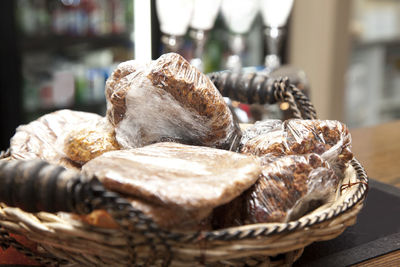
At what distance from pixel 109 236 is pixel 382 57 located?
3.53 meters

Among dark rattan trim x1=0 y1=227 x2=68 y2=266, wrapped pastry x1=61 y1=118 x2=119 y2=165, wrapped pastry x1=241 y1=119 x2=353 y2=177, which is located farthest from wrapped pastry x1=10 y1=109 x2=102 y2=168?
wrapped pastry x1=241 y1=119 x2=353 y2=177

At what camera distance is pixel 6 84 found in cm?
218

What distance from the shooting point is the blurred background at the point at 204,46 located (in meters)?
2.10

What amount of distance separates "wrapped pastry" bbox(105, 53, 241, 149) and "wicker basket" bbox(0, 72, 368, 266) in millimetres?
232

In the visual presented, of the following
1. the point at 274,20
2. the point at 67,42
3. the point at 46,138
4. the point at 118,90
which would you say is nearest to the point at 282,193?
the point at 118,90

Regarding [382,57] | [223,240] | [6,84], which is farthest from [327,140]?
[382,57]

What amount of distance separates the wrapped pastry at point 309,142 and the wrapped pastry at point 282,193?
0.07 meters

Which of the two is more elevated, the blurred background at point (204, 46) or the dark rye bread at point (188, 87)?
the dark rye bread at point (188, 87)

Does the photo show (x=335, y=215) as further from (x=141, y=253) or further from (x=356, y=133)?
(x=356, y=133)

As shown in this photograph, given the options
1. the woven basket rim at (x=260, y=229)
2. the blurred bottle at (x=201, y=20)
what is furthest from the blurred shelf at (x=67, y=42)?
the woven basket rim at (x=260, y=229)

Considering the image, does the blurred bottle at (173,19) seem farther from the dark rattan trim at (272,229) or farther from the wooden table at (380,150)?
the dark rattan trim at (272,229)

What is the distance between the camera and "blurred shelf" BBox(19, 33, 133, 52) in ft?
7.73

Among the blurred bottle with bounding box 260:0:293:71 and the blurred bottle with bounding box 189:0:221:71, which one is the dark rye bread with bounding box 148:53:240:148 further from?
the blurred bottle with bounding box 260:0:293:71

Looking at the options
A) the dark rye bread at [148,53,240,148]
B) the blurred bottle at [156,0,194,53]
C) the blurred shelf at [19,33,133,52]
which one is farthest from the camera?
the blurred shelf at [19,33,133,52]
